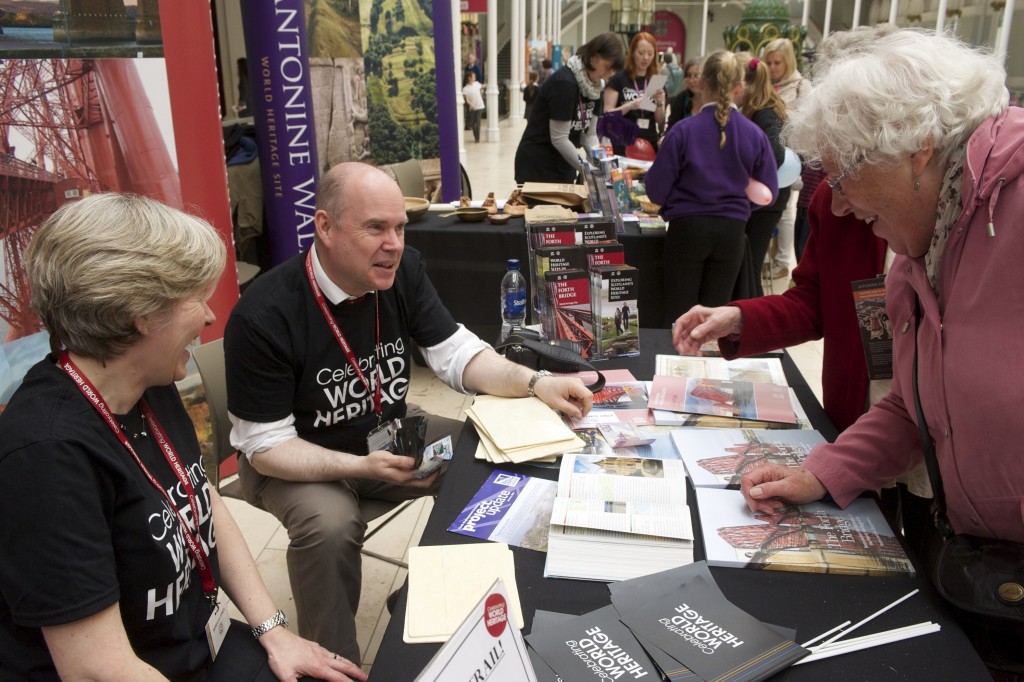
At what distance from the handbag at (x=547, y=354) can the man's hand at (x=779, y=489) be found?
24.6 inches

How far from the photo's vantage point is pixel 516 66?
22.0 m

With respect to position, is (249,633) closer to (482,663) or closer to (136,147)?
(482,663)

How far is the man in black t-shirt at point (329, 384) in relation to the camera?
182 centimetres

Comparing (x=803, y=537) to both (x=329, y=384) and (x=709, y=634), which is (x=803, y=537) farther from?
(x=329, y=384)

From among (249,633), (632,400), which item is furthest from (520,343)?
(249,633)

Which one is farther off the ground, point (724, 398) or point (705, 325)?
point (705, 325)

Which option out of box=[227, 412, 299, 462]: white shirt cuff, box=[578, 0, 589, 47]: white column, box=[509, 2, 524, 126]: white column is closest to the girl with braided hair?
box=[227, 412, 299, 462]: white shirt cuff

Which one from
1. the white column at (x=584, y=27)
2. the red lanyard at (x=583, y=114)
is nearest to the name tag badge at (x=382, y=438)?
the red lanyard at (x=583, y=114)

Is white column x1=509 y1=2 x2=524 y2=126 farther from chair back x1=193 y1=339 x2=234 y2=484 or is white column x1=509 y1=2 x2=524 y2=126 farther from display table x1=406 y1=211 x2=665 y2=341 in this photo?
chair back x1=193 y1=339 x2=234 y2=484

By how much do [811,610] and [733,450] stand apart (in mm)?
505

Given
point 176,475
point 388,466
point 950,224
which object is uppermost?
point 950,224

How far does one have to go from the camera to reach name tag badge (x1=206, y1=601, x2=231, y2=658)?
1.34m

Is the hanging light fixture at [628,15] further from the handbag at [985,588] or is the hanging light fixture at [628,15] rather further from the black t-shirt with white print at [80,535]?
the black t-shirt with white print at [80,535]

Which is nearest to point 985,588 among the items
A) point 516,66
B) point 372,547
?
point 372,547
